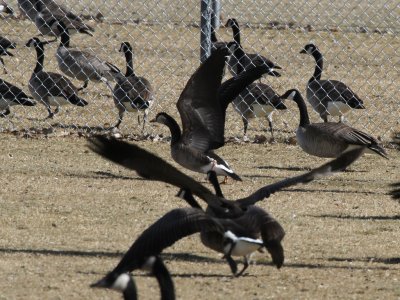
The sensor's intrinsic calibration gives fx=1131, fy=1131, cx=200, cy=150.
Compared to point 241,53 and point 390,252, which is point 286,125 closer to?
point 241,53

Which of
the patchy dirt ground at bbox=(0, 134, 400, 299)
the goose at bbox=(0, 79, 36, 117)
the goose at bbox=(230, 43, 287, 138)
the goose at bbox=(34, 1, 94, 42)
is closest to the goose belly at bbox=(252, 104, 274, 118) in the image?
the goose at bbox=(230, 43, 287, 138)

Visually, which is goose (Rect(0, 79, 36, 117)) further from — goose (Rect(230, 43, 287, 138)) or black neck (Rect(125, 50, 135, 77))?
goose (Rect(230, 43, 287, 138))

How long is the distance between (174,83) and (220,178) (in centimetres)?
366

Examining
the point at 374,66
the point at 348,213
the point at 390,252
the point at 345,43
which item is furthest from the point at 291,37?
the point at 390,252

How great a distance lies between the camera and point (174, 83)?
40.9ft

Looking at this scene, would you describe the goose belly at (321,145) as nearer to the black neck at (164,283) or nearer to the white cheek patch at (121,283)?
the black neck at (164,283)

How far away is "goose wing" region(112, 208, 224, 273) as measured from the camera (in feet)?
15.1

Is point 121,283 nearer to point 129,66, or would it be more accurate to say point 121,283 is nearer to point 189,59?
point 129,66

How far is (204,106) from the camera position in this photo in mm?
7562

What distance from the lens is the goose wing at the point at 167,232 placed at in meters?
4.59

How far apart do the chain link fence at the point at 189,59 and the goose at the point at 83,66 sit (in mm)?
221

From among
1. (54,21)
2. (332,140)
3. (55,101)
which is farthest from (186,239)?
(54,21)

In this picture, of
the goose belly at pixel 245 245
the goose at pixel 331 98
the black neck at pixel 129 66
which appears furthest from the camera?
the black neck at pixel 129 66

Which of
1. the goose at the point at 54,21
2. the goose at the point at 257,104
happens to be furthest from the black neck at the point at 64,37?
the goose at the point at 257,104
